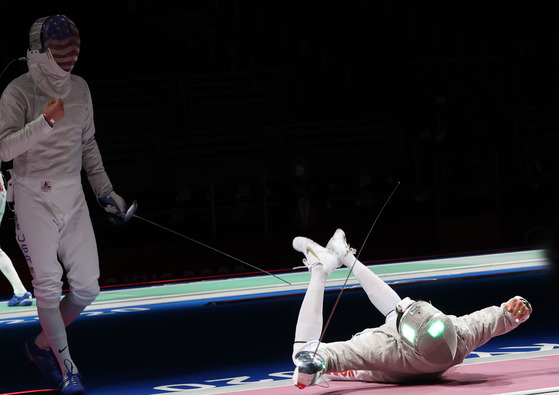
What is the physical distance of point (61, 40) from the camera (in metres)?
3.06

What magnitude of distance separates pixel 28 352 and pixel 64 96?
935mm

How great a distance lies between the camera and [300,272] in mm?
6250

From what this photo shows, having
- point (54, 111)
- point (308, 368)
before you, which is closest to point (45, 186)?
point (54, 111)

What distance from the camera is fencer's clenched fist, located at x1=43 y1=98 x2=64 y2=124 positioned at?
2.86 m

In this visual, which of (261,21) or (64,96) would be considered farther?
(261,21)

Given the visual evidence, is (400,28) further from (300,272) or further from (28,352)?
(28,352)

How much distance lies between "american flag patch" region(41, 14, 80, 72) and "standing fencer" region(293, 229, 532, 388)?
1.17 metres

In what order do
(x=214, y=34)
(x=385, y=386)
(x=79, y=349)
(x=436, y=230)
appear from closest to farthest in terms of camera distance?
(x=385, y=386) → (x=79, y=349) → (x=436, y=230) → (x=214, y=34)

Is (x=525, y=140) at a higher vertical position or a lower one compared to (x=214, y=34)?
lower

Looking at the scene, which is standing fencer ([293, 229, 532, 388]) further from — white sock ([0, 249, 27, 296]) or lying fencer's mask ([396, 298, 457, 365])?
white sock ([0, 249, 27, 296])

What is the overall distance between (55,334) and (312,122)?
19.1 feet

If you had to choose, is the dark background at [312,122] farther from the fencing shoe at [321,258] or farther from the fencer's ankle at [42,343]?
the fencing shoe at [321,258]

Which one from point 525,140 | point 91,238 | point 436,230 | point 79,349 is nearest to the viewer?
point 91,238

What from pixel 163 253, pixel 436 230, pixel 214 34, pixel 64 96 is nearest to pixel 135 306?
pixel 163 253
